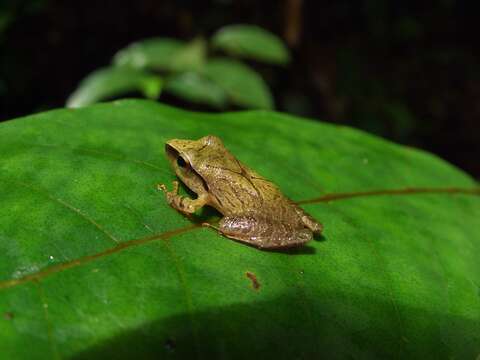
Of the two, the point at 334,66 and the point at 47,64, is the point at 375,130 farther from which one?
the point at 47,64

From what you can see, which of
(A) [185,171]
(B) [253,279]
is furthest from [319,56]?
(B) [253,279]

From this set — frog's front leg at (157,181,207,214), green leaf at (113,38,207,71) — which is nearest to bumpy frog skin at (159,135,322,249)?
frog's front leg at (157,181,207,214)

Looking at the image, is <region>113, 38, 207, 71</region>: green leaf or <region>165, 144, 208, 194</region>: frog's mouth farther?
<region>113, 38, 207, 71</region>: green leaf

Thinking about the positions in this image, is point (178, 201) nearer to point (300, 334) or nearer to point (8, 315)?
point (300, 334)

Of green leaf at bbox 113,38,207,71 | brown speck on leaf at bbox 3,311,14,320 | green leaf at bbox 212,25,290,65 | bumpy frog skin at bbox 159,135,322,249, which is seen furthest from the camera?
green leaf at bbox 212,25,290,65

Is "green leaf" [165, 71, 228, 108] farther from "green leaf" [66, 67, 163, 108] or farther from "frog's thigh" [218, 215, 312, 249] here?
"frog's thigh" [218, 215, 312, 249]

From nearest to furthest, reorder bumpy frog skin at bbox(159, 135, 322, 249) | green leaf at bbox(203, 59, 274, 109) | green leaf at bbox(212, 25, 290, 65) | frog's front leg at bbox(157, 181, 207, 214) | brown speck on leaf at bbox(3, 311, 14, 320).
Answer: brown speck on leaf at bbox(3, 311, 14, 320), frog's front leg at bbox(157, 181, 207, 214), bumpy frog skin at bbox(159, 135, 322, 249), green leaf at bbox(203, 59, 274, 109), green leaf at bbox(212, 25, 290, 65)
